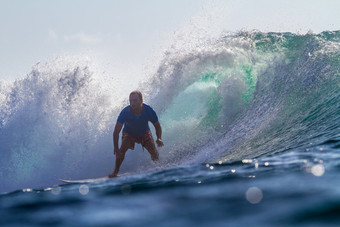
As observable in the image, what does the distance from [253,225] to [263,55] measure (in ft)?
34.6

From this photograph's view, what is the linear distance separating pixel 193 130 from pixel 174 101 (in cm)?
137

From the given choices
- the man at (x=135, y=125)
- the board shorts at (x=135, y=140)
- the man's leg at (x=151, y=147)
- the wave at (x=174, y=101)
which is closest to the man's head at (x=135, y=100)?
the man at (x=135, y=125)

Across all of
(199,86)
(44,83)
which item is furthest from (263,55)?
(44,83)

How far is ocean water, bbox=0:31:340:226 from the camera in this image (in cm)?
274

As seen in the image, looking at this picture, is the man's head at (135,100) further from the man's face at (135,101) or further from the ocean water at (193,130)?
the ocean water at (193,130)

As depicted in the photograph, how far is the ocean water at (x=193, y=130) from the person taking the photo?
274cm

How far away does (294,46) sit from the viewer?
12062mm

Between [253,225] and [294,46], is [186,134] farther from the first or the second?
[253,225]

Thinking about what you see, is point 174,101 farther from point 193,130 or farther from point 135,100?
point 135,100

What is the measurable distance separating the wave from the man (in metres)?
1.15

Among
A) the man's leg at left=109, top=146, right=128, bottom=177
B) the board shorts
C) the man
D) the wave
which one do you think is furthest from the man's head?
the wave

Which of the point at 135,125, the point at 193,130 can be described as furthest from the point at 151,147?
the point at 193,130

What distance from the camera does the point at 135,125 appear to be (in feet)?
25.3

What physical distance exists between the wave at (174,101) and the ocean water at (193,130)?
3 cm
